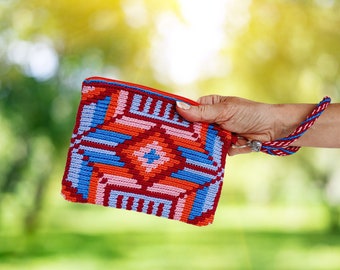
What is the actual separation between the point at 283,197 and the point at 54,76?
3.21 metres

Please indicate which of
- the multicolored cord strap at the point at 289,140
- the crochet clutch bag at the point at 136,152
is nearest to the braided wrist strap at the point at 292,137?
the multicolored cord strap at the point at 289,140

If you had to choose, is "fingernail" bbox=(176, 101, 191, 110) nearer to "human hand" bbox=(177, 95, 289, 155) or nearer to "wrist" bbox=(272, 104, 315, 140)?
"human hand" bbox=(177, 95, 289, 155)

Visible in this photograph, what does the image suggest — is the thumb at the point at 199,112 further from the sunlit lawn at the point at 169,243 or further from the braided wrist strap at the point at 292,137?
the sunlit lawn at the point at 169,243

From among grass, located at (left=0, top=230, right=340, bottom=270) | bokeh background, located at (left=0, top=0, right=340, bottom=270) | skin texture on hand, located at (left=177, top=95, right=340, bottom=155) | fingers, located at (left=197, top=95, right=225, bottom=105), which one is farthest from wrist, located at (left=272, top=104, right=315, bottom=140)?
grass, located at (left=0, top=230, right=340, bottom=270)

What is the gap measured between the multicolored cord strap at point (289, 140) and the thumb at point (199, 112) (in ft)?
0.36

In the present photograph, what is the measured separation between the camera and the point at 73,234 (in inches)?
262

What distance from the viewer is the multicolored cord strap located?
3.76ft

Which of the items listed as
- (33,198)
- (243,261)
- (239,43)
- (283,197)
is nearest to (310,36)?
(239,43)

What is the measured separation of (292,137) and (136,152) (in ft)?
1.05

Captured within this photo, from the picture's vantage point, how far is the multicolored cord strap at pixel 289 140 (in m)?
1.14

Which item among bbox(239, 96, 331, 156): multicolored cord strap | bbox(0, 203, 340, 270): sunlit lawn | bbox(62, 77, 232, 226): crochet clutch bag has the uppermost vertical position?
bbox(0, 203, 340, 270): sunlit lawn

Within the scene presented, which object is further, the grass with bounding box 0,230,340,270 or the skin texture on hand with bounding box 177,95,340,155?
the grass with bounding box 0,230,340,270

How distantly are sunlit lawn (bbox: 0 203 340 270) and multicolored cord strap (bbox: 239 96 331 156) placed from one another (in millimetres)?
4954

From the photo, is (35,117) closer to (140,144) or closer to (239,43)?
(239,43)
